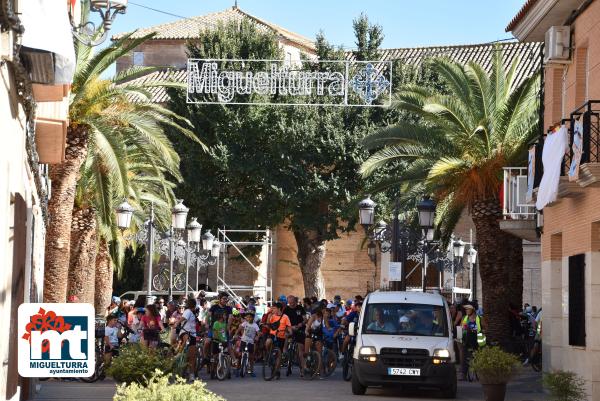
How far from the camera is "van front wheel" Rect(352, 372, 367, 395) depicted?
971 inches

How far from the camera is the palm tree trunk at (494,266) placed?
3134 cm

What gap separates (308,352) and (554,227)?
22.2 feet

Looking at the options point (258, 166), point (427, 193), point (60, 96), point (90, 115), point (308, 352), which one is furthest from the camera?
point (258, 166)

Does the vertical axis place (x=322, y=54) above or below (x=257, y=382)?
above

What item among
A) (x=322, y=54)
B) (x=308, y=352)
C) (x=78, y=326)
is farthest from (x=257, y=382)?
(x=322, y=54)

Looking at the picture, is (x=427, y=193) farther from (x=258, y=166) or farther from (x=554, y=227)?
(x=258, y=166)

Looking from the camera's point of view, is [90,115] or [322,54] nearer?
[90,115]

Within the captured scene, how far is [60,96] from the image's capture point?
17484 millimetres

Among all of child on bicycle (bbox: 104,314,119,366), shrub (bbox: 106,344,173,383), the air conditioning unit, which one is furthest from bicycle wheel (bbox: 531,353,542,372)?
shrub (bbox: 106,344,173,383)

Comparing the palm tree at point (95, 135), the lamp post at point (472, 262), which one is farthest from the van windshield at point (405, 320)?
the lamp post at point (472, 262)

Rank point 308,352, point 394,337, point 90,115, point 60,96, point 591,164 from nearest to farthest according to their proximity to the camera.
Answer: point 60,96
point 591,164
point 394,337
point 90,115
point 308,352

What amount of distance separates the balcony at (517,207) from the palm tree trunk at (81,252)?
11720 mm

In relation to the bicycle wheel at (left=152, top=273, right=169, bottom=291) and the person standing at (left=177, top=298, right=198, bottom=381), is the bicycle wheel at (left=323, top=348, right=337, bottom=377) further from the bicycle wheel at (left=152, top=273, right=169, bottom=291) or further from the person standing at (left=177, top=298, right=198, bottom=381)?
the bicycle wheel at (left=152, top=273, right=169, bottom=291)

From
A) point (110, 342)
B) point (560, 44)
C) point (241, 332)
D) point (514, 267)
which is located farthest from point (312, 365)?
point (560, 44)
